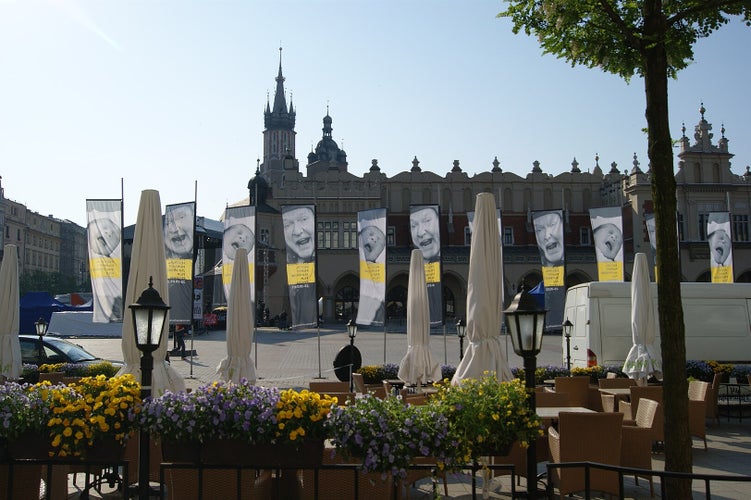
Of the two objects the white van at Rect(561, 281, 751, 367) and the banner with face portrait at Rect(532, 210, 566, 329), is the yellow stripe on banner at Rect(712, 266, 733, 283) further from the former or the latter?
the white van at Rect(561, 281, 751, 367)

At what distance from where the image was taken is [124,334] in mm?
8219

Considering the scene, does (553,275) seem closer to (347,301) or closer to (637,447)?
(637,447)

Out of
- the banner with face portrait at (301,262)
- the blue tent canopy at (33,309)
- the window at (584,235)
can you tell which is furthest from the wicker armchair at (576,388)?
the window at (584,235)

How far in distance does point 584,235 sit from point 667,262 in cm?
4884

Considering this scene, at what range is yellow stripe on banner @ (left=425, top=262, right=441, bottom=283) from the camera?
17.8m

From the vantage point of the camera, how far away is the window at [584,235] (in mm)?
51844

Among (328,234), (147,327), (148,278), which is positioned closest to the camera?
(147,327)

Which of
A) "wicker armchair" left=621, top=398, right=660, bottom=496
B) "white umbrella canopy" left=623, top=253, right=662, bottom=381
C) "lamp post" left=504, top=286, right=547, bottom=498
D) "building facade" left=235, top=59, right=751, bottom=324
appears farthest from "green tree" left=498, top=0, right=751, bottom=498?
"building facade" left=235, top=59, right=751, bottom=324

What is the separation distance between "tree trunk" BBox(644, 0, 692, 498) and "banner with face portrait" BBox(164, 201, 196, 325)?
13.9 m

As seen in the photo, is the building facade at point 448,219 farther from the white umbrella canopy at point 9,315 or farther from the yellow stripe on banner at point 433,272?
the white umbrella canopy at point 9,315

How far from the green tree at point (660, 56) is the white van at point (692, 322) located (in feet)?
33.1

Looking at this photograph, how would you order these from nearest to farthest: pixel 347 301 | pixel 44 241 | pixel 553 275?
pixel 553 275 → pixel 347 301 → pixel 44 241

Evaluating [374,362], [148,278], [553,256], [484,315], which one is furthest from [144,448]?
[374,362]

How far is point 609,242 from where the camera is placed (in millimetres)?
21609
